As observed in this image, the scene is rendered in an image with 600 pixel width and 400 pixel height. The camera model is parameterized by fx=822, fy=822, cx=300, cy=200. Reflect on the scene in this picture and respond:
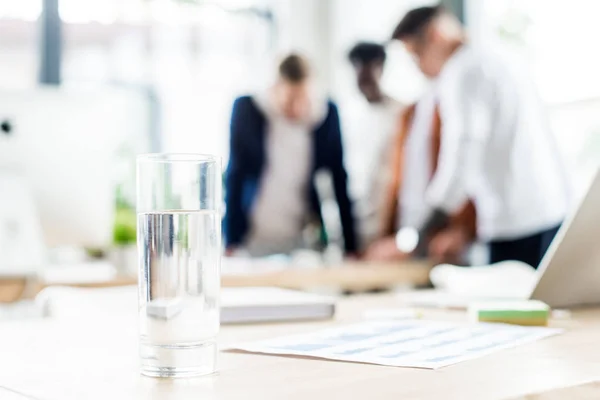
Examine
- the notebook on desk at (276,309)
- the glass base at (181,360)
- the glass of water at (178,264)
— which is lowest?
the notebook on desk at (276,309)

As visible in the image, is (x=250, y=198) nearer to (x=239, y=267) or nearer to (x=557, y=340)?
(x=239, y=267)

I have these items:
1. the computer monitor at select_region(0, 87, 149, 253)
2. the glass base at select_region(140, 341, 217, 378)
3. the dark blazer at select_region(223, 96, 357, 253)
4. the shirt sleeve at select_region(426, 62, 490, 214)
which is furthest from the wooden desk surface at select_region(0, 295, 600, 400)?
the dark blazer at select_region(223, 96, 357, 253)

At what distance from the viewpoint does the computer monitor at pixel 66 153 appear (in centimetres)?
206

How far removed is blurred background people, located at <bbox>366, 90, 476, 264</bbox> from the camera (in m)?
3.16

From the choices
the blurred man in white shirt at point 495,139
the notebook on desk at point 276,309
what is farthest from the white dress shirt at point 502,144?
the notebook on desk at point 276,309

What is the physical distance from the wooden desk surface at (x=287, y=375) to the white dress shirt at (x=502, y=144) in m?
1.84

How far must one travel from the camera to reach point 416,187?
11.3ft

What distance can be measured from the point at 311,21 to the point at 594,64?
2.30m

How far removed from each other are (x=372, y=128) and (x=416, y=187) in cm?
39

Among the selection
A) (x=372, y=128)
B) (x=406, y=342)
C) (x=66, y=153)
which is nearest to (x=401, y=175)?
(x=372, y=128)

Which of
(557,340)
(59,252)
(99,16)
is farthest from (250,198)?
(557,340)

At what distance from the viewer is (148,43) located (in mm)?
4754

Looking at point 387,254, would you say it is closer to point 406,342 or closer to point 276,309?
point 276,309

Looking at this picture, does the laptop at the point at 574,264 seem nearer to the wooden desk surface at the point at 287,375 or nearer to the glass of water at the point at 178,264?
the wooden desk surface at the point at 287,375
